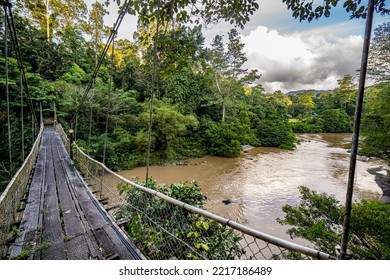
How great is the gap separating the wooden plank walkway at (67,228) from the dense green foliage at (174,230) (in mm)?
155

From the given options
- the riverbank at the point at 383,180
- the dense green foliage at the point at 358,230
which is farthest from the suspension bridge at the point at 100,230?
the riverbank at the point at 383,180

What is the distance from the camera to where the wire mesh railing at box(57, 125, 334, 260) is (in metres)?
0.94

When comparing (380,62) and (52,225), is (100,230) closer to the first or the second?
(52,225)

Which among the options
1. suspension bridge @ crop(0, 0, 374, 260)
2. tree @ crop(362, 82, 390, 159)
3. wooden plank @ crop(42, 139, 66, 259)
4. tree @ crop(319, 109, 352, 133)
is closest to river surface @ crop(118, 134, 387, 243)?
tree @ crop(362, 82, 390, 159)

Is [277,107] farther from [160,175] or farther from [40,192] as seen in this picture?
[40,192]

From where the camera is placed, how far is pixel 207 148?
13164mm

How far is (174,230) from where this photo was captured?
8.20 ft

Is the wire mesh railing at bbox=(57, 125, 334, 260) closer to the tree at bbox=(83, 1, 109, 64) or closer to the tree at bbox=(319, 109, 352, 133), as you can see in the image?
the tree at bbox=(83, 1, 109, 64)

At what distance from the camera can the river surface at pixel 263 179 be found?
6205mm

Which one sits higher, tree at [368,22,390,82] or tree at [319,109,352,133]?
tree at [368,22,390,82]

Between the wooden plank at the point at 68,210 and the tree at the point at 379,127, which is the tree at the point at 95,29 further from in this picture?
the tree at the point at 379,127
